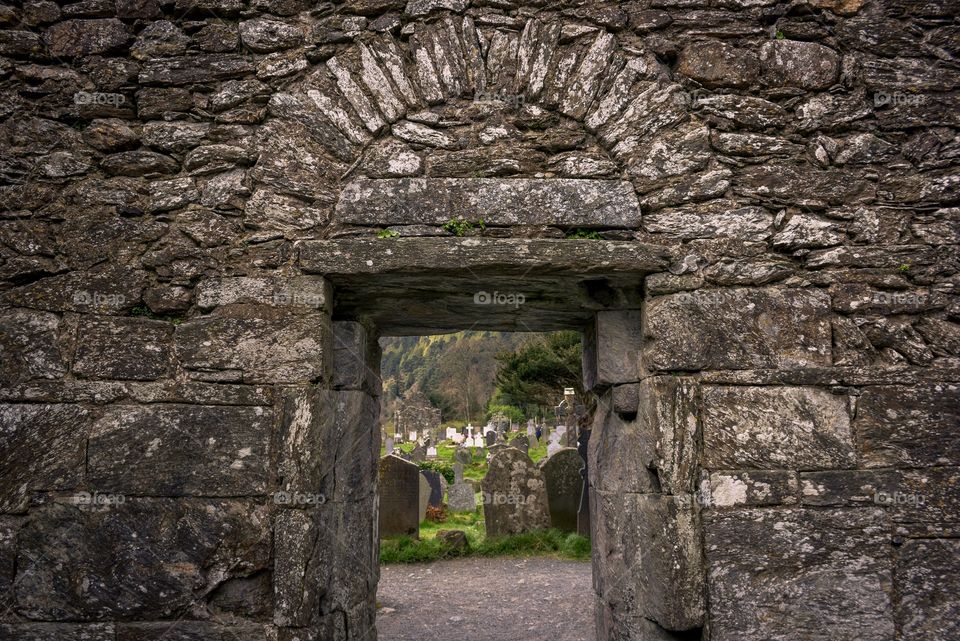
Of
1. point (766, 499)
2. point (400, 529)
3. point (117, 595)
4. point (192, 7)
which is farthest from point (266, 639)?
point (400, 529)

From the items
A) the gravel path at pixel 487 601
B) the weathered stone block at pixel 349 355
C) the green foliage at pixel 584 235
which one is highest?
the green foliage at pixel 584 235

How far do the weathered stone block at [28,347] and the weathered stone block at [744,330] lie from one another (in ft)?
9.77

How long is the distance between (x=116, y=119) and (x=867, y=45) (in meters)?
4.01

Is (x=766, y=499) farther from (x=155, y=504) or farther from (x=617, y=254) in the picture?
(x=155, y=504)

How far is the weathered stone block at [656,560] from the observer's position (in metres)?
2.67

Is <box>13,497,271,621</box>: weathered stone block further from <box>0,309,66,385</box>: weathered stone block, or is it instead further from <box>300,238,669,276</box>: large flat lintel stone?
<box>300,238,669,276</box>: large flat lintel stone

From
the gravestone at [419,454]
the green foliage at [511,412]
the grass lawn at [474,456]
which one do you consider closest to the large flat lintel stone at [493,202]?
the grass lawn at [474,456]

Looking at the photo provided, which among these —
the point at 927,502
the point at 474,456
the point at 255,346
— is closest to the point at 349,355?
the point at 255,346

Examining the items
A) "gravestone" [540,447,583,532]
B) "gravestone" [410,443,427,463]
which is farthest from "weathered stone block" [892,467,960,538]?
"gravestone" [410,443,427,463]

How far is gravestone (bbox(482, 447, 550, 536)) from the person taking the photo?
8.43 m

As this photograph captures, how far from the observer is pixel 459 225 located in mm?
2994

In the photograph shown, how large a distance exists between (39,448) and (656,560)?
3006 mm

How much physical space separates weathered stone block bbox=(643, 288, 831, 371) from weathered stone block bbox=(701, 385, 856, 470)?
15 centimetres

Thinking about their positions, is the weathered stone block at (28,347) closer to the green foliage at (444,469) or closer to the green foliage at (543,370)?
the green foliage at (444,469)
